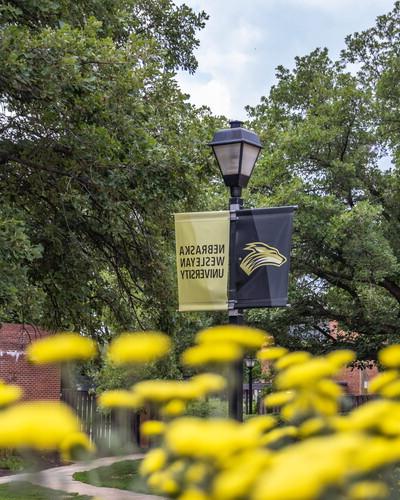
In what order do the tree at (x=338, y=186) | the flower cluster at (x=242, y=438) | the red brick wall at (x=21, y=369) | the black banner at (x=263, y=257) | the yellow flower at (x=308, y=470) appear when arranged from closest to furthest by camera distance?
the yellow flower at (x=308, y=470) < the flower cluster at (x=242, y=438) < the black banner at (x=263, y=257) < the tree at (x=338, y=186) < the red brick wall at (x=21, y=369)

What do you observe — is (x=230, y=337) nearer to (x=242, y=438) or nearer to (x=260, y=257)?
(x=242, y=438)

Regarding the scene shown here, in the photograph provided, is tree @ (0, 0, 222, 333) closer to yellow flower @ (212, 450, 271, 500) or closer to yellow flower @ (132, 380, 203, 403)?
yellow flower @ (132, 380, 203, 403)

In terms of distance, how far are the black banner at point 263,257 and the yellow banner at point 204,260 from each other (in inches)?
5.0

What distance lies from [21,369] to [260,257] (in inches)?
504

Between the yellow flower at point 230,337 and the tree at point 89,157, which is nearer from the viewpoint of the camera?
the yellow flower at point 230,337

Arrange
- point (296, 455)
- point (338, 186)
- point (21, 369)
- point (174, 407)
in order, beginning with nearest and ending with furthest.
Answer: point (296, 455), point (174, 407), point (338, 186), point (21, 369)

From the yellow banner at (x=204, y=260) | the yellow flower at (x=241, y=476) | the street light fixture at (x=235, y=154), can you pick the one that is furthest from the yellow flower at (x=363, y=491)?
the street light fixture at (x=235, y=154)

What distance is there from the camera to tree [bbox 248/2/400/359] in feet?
44.1

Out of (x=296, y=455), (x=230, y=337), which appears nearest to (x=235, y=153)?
(x=230, y=337)

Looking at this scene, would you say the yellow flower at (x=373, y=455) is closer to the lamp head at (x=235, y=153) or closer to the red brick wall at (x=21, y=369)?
the lamp head at (x=235, y=153)

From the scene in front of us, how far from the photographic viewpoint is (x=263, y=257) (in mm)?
5848

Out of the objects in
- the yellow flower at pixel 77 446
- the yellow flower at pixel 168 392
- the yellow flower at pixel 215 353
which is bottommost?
the yellow flower at pixel 77 446

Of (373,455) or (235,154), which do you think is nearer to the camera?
(373,455)

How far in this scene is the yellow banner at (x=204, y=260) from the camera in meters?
5.96
